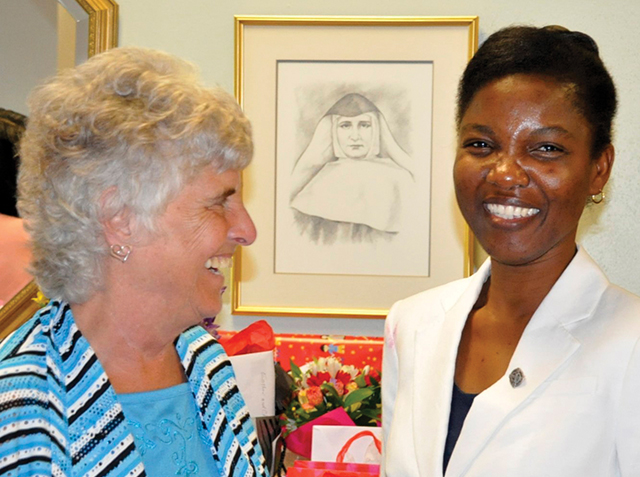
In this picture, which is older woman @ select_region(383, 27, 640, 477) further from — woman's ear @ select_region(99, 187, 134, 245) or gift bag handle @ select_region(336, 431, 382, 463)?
woman's ear @ select_region(99, 187, 134, 245)

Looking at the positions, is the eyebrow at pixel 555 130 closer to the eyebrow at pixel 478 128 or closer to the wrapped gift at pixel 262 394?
the eyebrow at pixel 478 128

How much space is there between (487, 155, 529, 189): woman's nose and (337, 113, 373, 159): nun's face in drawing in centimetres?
80

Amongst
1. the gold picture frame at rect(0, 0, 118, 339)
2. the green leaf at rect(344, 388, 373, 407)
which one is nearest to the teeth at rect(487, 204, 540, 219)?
the green leaf at rect(344, 388, 373, 407)

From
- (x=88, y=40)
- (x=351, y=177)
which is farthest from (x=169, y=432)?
(x=88, y=40)

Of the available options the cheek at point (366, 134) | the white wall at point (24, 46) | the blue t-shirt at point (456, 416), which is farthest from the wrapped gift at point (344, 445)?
the white wall at point (24, 46)

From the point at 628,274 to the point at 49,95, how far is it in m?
1.54

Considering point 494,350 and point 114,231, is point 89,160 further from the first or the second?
point 494,350

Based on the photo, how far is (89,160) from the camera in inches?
39.9

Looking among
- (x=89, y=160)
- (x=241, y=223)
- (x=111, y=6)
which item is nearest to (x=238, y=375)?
(x=241, y=223)

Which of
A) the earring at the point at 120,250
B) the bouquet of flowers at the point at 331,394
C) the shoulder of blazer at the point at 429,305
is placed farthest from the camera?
the bouquet of flowers at the point at 331,394

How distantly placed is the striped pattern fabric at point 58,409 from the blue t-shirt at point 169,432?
0.19 feet

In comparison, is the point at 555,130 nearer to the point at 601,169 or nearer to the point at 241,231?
the point at 601,169

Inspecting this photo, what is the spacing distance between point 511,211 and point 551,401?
11.8 inches

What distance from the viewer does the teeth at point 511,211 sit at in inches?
45.9
